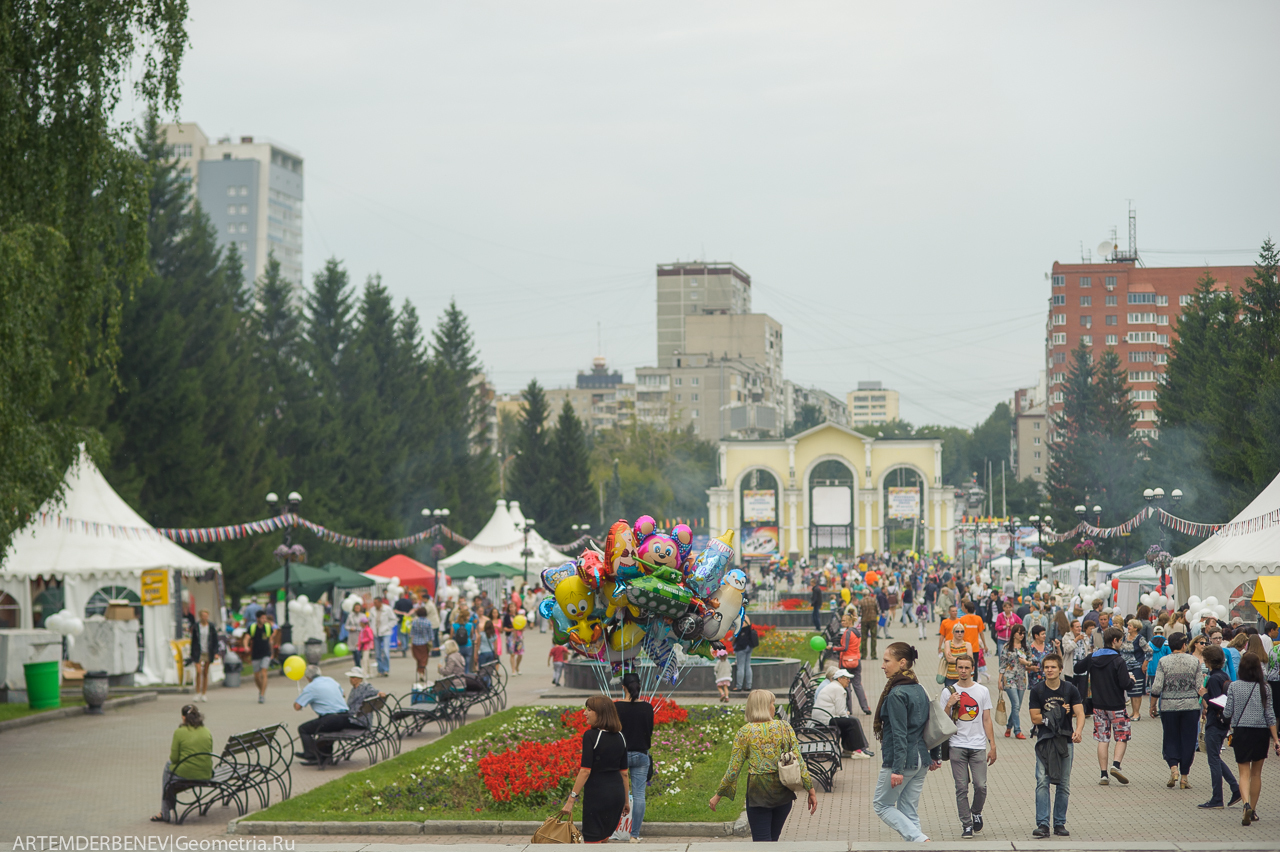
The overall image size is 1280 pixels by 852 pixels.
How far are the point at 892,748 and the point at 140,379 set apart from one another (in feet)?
111

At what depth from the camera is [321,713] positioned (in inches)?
648

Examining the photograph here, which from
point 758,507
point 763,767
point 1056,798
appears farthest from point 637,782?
point 758,507

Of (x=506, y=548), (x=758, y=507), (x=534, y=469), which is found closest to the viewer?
(x=506, y=548)

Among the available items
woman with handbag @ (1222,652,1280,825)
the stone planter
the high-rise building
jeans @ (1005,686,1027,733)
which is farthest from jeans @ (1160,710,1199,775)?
the high-rise building

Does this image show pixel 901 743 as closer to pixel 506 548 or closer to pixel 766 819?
pixel 766 819

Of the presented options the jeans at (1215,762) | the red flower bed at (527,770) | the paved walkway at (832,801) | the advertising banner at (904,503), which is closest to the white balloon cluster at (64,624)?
the paved walkway at (832,801)

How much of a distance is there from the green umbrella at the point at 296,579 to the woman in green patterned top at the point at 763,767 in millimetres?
26079

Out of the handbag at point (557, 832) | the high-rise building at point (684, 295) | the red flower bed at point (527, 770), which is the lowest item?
the red flower bed at point (527, 770)

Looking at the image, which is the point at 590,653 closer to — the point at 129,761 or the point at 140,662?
the point at 129,761

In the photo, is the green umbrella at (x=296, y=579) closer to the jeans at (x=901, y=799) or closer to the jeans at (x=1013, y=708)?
the jeans at (x=1013, y=708)

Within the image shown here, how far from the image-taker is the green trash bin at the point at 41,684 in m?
22.3

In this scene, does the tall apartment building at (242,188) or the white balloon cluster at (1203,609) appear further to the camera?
the tall apartment building at (242,188)

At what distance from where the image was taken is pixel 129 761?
17094 millimetres

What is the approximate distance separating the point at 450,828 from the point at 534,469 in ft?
229
